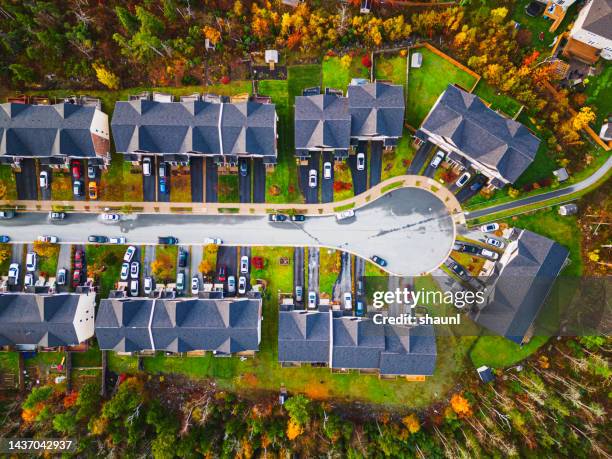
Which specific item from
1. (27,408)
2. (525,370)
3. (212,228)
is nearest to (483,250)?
(525,370)

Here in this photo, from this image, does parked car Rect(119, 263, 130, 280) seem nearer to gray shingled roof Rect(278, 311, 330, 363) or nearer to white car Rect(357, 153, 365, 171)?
gray shingled roof Rect(278, 311, 330, 363)

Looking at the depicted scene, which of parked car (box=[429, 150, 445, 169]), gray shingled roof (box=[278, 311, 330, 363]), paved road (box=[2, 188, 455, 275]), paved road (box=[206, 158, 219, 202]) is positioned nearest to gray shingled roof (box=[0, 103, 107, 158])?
paved road (box=[2, 188, 455, 275])

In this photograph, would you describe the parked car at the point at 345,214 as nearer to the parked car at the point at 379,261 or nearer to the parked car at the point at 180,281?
the parked car at the point at 379,261

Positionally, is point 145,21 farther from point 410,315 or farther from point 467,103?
point 410,315

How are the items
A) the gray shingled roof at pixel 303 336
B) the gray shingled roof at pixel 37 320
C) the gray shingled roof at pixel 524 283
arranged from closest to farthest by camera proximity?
the gray shingled roof at pixel 37 320, the gray shingled roof at pixel 524 283, the gray shingled roof at pixel 303 336

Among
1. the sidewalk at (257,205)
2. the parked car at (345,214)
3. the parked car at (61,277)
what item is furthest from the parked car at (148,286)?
the parked car at (345,214)

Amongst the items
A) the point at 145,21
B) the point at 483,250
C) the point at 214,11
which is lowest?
the point at 483,250

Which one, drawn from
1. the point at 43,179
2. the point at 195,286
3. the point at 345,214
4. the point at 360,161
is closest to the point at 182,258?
the point at 195,286
